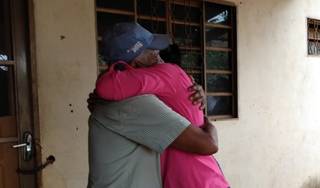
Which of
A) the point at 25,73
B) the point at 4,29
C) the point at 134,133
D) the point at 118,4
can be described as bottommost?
the point at 134,133

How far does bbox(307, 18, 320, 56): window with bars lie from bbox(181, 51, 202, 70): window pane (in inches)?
75.2

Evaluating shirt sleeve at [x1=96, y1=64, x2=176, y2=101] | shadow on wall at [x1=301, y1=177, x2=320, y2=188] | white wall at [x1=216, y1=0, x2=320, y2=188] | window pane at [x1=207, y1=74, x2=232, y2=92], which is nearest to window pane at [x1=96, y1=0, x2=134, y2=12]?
window pane at [x1=207, y1=74, x2=232, y2=92]

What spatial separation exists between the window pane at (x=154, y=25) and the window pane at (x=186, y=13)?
0.14 metres

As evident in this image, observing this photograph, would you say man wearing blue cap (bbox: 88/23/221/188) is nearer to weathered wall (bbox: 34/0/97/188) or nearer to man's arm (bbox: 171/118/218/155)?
man's arm (bbox: 171/118/218/155)

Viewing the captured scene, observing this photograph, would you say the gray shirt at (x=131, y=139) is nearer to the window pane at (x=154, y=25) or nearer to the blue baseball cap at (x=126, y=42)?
the blue baseball cap at (x=126, y=42)

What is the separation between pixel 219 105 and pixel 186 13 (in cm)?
94

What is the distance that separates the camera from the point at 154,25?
3.07m

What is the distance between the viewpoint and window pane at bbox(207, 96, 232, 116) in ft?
11.6

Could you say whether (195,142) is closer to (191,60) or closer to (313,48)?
(191,60)

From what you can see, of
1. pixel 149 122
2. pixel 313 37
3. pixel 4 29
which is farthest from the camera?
pixel 313 37

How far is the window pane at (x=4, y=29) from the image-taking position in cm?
225

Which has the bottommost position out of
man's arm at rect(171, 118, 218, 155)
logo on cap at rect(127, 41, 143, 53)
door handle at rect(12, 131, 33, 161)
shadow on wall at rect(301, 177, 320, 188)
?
shadow on wall at rect(301, 177, 320, 188)

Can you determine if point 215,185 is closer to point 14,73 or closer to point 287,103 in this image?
point 14,73

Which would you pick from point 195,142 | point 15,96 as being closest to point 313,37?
point 15,96
